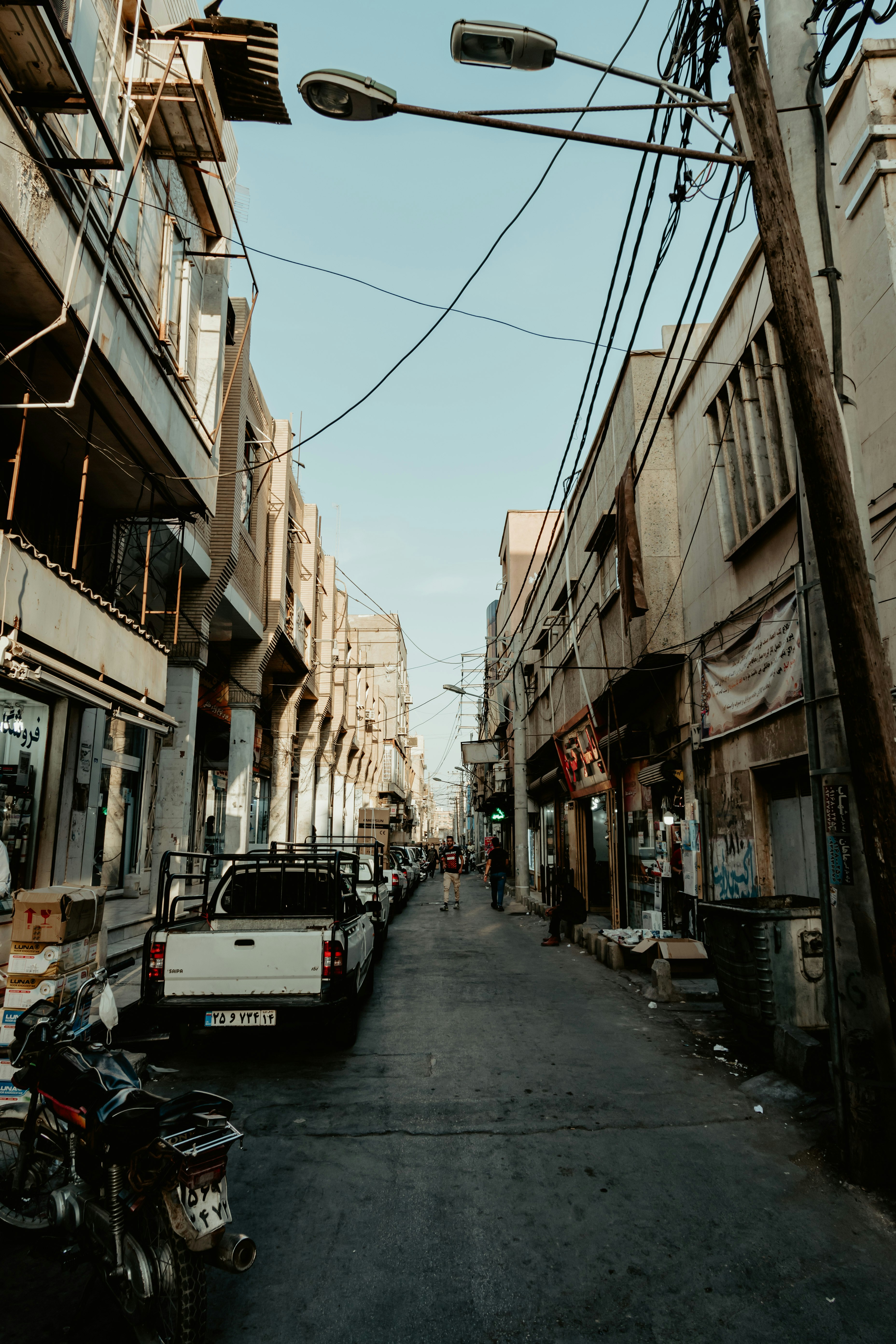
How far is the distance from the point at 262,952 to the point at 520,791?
18.6 meters

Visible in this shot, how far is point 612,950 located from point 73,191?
476 inches

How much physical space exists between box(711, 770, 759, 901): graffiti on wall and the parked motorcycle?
8.42 m

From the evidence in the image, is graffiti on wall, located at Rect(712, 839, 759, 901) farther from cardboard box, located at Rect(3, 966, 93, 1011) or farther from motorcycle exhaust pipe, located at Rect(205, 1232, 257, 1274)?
motorcycle exhaust pipe, located at Rect(205, 1232, 257, 1274)

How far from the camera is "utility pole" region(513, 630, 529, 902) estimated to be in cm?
2475

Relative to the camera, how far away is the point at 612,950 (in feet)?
39.3

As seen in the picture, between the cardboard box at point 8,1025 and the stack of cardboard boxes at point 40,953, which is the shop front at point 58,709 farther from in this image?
the cardboard box at point 8,1025

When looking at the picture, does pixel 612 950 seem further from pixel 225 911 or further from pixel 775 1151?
pixel 775 1151

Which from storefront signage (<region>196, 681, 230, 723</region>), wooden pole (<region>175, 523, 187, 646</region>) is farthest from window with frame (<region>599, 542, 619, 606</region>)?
storefront signage (<region>196, 681, 230, 723</region>)

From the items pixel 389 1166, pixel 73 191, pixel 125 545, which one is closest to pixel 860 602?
pixel 389 1166

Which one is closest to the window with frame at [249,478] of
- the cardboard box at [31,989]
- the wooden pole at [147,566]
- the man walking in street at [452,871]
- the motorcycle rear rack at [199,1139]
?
Result: the wooden pole at [147,566]

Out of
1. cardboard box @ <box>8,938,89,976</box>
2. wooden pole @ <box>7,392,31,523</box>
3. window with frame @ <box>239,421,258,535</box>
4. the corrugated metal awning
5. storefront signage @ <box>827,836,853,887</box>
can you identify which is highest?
the corrugated metal awning

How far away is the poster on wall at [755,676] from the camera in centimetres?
873

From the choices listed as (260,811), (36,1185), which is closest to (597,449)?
(36,1185)

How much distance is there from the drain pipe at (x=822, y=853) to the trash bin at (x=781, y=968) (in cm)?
117
